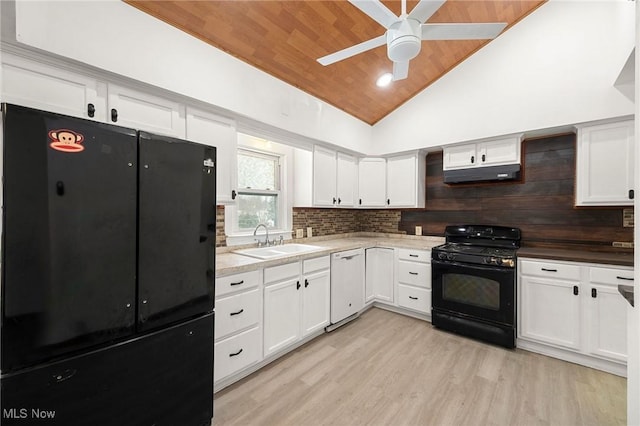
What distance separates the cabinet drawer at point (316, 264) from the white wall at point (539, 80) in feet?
6.49

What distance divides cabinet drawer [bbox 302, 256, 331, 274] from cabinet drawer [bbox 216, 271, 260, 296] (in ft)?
1.90

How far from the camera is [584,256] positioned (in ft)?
7.97

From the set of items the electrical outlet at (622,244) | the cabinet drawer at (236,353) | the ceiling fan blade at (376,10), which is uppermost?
the ceiling fan blade at (376,10)

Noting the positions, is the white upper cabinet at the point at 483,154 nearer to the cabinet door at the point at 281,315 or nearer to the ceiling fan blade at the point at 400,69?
the ceiling fan blade at the point at 400,69

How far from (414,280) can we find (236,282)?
227 centimetres

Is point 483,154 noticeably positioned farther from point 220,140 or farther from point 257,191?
point 220,140

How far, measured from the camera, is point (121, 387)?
4.23 feet

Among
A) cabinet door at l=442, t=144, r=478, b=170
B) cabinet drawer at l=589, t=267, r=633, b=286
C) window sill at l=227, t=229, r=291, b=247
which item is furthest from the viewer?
cabinet door at l=442, t=144, r=478, b=170

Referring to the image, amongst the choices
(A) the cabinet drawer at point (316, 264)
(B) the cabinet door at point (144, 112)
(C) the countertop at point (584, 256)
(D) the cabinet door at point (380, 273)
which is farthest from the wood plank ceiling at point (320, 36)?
(C) the countertop at point (584, 256)

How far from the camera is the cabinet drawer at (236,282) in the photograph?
192 centimetres

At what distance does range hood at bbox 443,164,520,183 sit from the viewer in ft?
9.69

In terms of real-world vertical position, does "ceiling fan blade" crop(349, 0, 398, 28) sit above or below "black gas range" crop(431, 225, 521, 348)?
above

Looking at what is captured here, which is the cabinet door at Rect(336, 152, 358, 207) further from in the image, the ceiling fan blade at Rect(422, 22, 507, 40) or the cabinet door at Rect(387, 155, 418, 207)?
the ceiling fan blade at Rect(422, 22, 507, 40)

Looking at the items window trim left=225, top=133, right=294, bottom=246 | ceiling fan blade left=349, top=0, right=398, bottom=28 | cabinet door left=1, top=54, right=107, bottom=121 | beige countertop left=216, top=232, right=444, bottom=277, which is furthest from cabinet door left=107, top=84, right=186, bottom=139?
ceiling fan blade left=349, top=0, right=398, bottom=28
